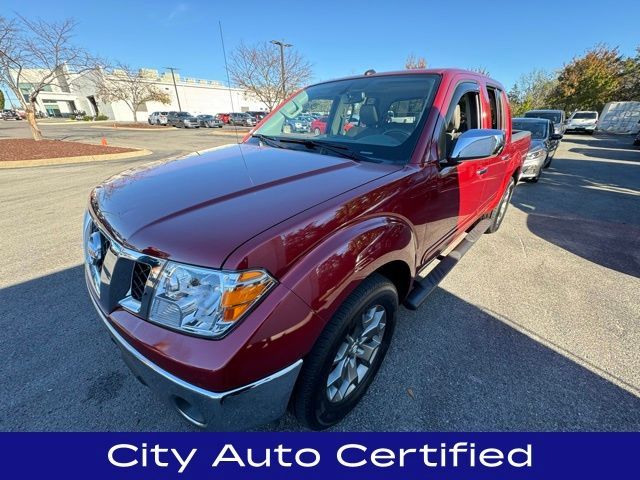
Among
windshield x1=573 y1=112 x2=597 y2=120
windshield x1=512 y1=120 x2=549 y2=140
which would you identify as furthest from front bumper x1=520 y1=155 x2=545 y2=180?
windshield x1=573 y1=112 x2=597 y2=120

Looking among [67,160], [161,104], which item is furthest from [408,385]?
[161,104]

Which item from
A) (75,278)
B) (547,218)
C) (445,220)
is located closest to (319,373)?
(445,220)

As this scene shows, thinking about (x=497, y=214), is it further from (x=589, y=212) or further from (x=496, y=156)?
(x=589, y=212)

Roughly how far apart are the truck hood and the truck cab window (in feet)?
1.91

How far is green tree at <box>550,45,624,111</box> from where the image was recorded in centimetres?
3103

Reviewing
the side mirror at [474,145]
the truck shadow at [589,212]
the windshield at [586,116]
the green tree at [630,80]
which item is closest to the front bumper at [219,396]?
the side mirror at [474,145]

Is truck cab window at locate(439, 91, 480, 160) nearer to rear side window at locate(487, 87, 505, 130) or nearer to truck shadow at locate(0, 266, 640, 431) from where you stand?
rear side window at locate(487, 87, 505, 130)

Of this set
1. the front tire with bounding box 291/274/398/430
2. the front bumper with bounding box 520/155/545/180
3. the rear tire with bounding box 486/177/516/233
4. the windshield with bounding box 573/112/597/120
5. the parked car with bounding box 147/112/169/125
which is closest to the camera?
the front tire with bounding box 291/274/398/430

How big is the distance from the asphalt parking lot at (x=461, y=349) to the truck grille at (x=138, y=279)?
931 millimetres

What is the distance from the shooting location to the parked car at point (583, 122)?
24.8m

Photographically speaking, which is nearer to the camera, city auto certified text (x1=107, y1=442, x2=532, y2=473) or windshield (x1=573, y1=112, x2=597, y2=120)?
city auto certified text (x1=107, y1=442, x2=532, y2=473)

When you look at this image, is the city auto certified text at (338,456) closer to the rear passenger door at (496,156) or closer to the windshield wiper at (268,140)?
the windshield wiper at (268,140)

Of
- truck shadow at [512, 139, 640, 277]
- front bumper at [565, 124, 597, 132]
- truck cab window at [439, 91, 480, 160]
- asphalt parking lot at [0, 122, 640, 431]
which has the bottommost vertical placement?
front bumper at [565, 124, 597, 132]

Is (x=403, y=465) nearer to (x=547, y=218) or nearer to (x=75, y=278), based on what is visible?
(x=75, y=278)
